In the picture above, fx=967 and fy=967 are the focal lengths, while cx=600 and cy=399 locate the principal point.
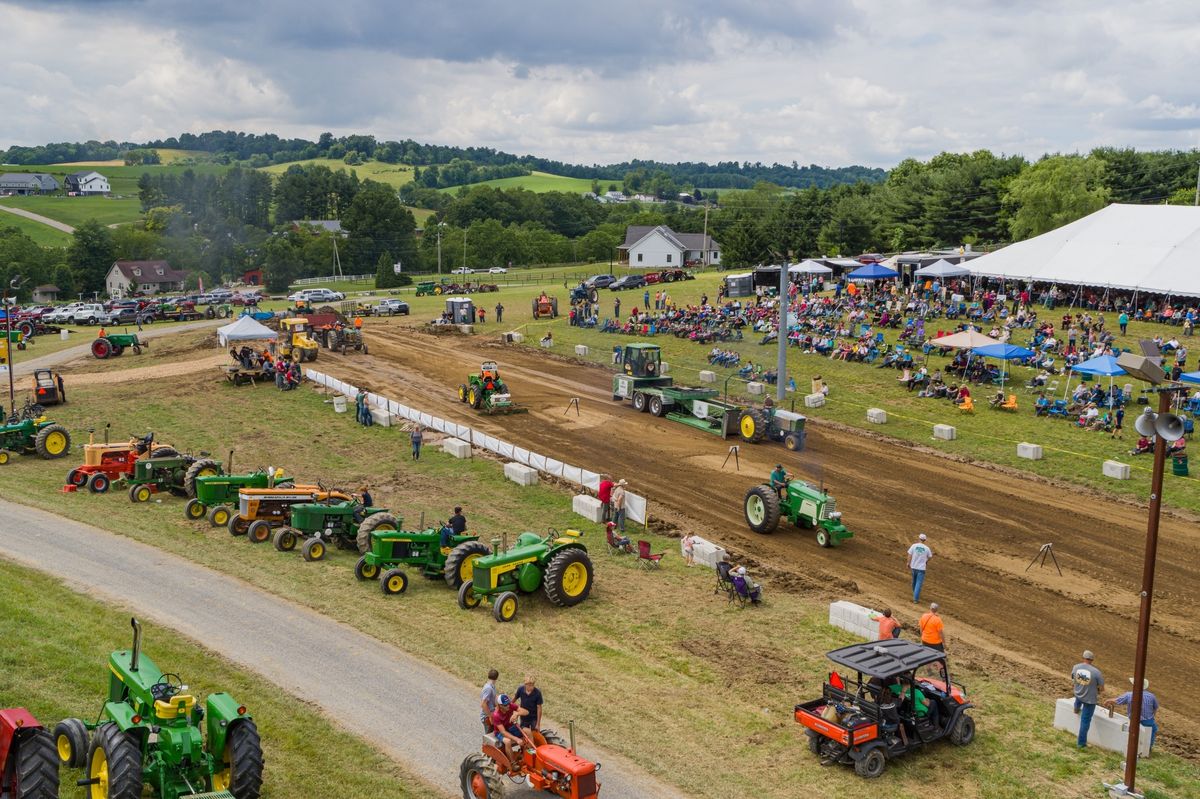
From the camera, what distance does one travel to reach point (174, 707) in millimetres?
9344

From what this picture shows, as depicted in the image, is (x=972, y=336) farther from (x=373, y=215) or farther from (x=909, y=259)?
(x=373, y=215)

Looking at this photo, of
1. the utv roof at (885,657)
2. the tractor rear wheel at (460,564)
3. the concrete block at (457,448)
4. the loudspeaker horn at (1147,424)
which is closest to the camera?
the loudspeaker horn at (1147,424)

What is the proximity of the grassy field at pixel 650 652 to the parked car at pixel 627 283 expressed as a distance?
44799 mm

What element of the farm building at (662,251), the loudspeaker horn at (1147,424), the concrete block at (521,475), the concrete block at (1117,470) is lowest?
the concrete block at (521,475)

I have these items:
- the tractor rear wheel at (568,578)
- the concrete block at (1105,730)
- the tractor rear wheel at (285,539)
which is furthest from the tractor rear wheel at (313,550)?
the concrete block at (1105,730)

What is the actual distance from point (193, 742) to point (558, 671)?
5958 millimetres

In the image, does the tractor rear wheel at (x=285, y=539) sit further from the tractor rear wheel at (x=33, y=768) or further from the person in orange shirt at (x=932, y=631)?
the person in orange shirt at (x=932, y=631)

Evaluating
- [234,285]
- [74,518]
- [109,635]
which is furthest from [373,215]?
[109,635]

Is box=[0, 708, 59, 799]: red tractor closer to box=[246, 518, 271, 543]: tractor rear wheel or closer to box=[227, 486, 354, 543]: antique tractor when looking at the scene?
box=[246, 518, 271, 543]: tractor rear wheel

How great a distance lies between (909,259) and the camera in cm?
5566

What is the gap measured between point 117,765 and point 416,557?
888 cm

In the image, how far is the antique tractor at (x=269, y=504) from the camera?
20.3m

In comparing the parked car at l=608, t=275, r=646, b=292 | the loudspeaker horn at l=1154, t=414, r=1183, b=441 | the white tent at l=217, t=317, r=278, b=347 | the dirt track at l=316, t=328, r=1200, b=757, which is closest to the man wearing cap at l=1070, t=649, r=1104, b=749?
the dirt track at l=316, t=328, r=1200, b=757

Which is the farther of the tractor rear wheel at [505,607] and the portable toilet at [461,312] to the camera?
the portable toilet at [461,312]
